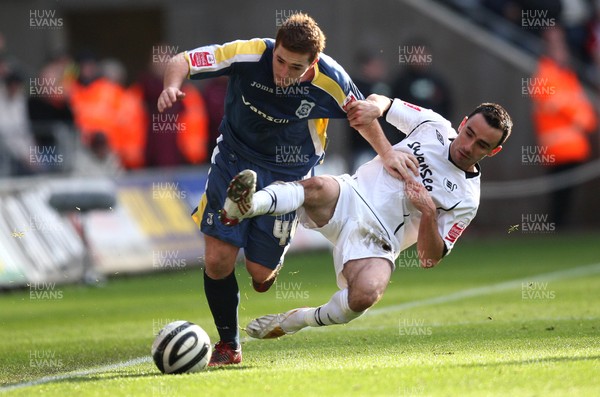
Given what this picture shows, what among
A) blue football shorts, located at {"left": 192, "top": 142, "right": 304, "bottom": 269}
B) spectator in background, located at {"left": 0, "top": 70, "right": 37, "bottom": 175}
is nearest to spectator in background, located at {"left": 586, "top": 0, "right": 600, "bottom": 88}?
spectator in background, located at {"left": 0, "top": 70, "right": 37, "bottom": 175}

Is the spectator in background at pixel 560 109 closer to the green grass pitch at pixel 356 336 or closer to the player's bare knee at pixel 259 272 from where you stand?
the green grass pitch at pixel 356 336

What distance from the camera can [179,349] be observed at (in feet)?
24.1

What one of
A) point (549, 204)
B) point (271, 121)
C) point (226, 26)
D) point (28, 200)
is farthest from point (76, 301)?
point (226, 26)

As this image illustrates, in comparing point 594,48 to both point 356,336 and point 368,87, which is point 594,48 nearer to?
point 368,87

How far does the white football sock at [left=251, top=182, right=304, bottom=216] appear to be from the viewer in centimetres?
754

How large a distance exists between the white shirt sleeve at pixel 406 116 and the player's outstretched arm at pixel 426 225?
1.85 ft

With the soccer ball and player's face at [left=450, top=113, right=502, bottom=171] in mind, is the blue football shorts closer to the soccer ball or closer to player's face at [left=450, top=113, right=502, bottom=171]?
the soccer ball

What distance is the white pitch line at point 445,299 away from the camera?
7.51 metres

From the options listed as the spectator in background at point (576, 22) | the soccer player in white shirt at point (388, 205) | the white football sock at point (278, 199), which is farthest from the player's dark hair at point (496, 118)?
the spectator in background at point (576, 22)

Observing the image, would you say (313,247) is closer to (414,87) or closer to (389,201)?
(414,87)

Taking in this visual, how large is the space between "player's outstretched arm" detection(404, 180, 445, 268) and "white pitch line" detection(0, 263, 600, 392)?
6.64 ft

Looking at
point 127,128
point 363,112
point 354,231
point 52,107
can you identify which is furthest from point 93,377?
point 127,128

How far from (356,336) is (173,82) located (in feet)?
9.16

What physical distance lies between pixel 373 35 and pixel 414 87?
483 cm
